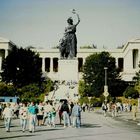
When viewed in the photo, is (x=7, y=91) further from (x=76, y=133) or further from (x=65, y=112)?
(x=76, y=133)

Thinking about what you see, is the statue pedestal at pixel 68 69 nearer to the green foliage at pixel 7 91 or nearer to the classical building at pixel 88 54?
the green foliage at pixel 7 91

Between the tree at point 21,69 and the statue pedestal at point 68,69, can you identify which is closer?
the statue pedestal at point 68,69

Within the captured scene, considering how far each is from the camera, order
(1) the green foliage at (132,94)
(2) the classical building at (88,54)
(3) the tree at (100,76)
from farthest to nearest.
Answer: (2) the classical building at (88,54), (3) the tree at (100,76), (1) the green foliage at (132,94)

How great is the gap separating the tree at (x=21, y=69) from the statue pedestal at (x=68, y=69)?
25778 mm

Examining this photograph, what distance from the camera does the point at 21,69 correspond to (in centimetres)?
9694

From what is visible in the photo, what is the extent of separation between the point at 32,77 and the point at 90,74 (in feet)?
42.1

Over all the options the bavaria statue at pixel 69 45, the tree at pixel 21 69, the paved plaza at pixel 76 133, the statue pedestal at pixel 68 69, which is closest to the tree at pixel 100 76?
the tree at pixel 21 69

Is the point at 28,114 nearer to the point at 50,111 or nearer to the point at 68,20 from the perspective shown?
the point at 50,111

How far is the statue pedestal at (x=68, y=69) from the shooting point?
6825 centimetres

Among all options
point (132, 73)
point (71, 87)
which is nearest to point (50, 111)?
point (71, 87)

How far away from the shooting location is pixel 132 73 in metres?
128

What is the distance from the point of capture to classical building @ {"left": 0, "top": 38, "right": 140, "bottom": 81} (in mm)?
129500

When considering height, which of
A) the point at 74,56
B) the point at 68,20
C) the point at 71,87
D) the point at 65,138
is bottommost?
the point at 65,138

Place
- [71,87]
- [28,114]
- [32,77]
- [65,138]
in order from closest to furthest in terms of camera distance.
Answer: [65,138], [28,114], [71,87], [32,77]
